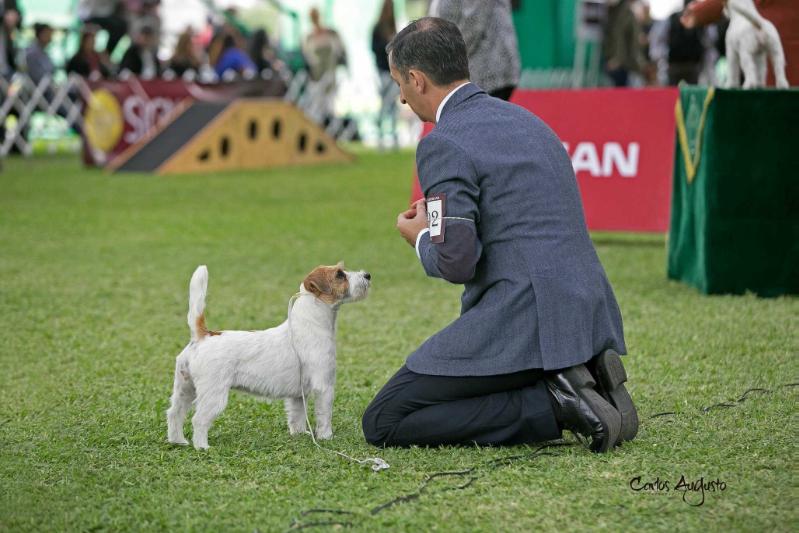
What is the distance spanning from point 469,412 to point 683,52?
1140 centimetres

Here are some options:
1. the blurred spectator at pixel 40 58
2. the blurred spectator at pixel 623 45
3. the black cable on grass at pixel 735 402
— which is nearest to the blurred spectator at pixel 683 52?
the blurred spectator at pixel 623 45

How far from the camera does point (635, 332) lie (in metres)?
4.99

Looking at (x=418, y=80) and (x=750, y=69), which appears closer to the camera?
(x=418, y=80)

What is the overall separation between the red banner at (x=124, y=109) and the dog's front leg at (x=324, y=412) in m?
10.8

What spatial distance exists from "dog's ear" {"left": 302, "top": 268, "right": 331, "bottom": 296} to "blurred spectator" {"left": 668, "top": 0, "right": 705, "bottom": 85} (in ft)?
36.5

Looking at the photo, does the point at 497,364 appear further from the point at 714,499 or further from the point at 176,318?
the point at 176,318

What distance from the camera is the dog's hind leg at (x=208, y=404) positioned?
3273 millimetres

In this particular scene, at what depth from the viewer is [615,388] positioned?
10.8 feet

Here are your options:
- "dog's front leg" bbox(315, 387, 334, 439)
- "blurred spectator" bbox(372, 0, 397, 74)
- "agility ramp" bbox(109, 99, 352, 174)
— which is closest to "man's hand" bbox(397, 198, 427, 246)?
"dog's front leg" bbox(315, 387, 334, 439)

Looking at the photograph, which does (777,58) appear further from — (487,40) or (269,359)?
(269,359)

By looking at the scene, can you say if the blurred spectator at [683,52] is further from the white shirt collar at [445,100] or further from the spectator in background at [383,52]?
the white shirt collar at [445,100]

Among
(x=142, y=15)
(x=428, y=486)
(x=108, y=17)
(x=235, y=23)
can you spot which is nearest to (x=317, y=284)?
(x=428, y=486)

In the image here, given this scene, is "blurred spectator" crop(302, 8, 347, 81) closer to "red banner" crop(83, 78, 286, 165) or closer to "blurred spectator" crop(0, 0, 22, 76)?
"red banner" crop(83, 78, 286, 165)

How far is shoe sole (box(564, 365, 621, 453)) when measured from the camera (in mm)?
3174
